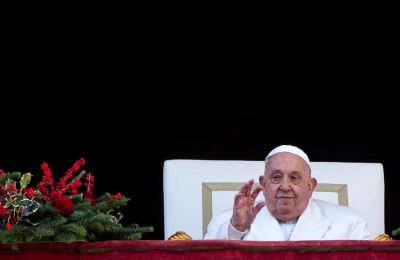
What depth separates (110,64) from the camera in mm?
4785

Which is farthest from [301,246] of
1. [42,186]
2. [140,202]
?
[140,202]

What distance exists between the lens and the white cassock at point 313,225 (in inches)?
146

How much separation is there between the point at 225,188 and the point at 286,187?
0.43 meters

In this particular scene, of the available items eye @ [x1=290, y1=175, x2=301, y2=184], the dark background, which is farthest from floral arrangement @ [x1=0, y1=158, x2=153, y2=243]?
the dark background

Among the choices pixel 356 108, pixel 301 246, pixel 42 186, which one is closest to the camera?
pixel 301 246

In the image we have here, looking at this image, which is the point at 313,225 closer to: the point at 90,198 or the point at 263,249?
the point at 90,198

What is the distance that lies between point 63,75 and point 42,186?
2.20m

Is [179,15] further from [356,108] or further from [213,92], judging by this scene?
[356,108]

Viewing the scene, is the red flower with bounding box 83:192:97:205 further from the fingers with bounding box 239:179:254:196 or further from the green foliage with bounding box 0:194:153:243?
the fingers with bounding box 239:179:254:196

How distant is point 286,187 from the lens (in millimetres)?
3732

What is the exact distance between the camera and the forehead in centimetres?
378

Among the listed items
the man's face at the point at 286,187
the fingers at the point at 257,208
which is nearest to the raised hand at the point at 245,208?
the fingers at the point at 257,208

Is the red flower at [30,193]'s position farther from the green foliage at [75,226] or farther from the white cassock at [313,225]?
the white cassock at [313,225]

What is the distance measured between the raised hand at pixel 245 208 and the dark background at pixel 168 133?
132 cm
